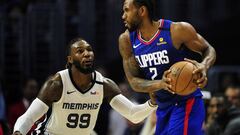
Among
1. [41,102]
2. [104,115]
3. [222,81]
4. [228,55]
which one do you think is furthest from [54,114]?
[228,55]

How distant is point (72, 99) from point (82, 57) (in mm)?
440

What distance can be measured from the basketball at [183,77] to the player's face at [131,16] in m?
0.73

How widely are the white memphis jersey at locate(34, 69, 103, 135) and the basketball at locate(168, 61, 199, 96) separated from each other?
127cm

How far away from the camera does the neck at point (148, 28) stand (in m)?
6.68

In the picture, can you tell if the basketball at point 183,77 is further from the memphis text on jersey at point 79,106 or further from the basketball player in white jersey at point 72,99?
the memphis text on jersey at point 79,106

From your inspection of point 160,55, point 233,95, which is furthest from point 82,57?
point 233,95

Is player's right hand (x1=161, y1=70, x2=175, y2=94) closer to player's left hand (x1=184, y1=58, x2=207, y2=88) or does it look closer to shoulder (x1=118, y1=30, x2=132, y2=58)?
player's left hand (x1=184, y1=58, x2=207, y2=88)

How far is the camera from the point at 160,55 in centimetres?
654

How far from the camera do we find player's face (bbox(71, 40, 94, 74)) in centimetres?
704

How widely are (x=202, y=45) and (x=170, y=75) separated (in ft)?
1.83

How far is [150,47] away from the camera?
6.60 meters

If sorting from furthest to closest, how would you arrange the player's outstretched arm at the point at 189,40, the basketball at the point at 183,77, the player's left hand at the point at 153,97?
the player's left hand at the point at 153,97 < the player's outstretched arm at the point at 189,40 < the basketball at the point at 183,77

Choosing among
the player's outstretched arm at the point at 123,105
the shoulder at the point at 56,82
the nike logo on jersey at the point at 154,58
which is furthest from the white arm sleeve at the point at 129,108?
the nike logo on jersey at the point at 154,58

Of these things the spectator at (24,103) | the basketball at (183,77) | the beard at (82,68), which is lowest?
the spectator at (24,103)
